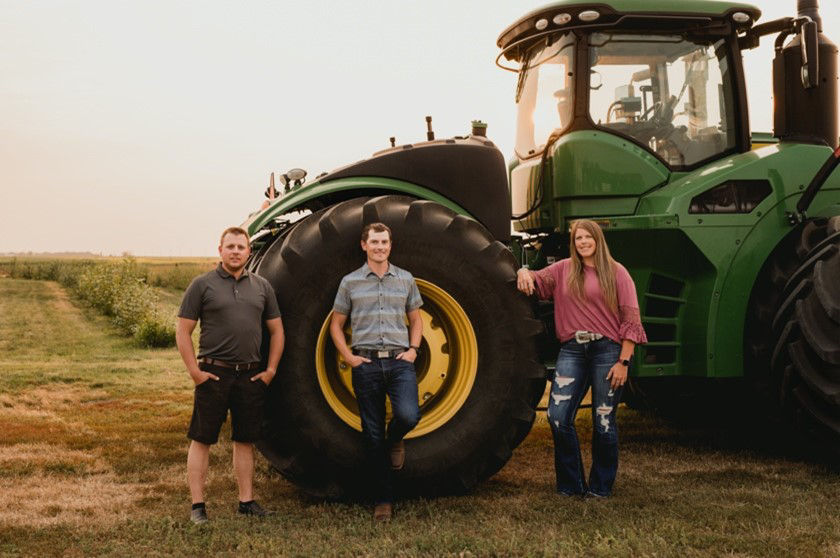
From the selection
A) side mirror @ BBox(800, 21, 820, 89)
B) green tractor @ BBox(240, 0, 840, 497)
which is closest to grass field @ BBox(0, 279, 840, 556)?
green tractor @ BBox(240, 0, 840, 497)

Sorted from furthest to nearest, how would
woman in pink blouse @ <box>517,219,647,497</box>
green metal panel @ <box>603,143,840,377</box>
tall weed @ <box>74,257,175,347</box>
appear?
tall weed @ <box>74,257,175,347</box>
green metal panel @ <box>603,143,840,377</box>
woman in pink blouse @ <box>517,219,647,497</box>

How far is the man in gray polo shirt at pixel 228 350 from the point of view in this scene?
14.7 feet

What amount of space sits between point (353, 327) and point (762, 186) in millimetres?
2953

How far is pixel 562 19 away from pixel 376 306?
2629mm

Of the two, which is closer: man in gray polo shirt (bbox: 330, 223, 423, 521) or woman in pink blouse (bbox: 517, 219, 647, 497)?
man in gray polo shirt (bbox: 330, 223, 423, 521)

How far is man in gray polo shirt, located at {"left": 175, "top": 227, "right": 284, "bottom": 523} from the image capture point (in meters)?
4.47

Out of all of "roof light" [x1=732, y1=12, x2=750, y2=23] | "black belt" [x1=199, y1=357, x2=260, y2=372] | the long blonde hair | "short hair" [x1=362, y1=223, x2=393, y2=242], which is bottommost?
"black belt" [x1=199, y1=357, x2=260, y2=372]

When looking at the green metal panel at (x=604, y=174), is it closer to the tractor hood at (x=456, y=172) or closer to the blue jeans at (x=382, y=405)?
the tractor hood at (x=456, y=172)

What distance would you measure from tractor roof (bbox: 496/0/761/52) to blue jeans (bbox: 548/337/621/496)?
2310 mm

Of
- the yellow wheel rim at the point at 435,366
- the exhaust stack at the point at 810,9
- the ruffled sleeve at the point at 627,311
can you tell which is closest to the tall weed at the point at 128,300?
the yellow wheel rim at the point at 435,366

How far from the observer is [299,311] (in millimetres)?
4688

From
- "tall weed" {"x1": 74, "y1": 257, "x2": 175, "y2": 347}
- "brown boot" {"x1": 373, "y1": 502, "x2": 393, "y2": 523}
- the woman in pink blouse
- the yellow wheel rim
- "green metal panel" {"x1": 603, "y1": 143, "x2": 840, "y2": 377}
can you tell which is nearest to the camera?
"brown boot" {"x1": 373, "y1": 502, "x2": 393, "y2": 523}

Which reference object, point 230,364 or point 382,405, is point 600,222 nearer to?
point 382,405

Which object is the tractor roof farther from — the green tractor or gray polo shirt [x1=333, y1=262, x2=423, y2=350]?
gray polo shirt [x1=333, y1=262, x2=423, y2=350]
